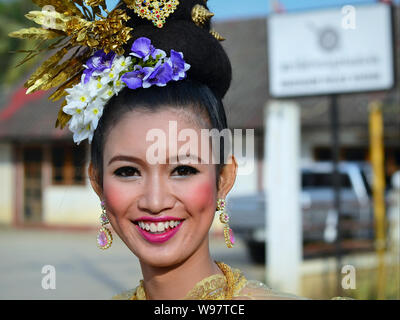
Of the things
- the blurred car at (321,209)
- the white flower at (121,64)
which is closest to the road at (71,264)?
the blurred car at (321,209)

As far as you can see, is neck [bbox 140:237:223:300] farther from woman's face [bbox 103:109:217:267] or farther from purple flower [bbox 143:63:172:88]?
purple flower [bbox 143:63:172:88]

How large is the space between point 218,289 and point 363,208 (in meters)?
9.13

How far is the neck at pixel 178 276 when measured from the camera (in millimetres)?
1890

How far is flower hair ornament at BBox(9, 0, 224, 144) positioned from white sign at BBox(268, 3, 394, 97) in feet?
Result: 18.0

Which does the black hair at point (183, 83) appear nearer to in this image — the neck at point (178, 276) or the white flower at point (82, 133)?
the white flower at point (82, 133)

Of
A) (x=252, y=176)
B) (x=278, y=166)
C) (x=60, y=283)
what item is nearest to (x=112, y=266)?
(x=60, y=283)

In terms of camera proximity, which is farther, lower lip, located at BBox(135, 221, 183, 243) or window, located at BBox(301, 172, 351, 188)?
window, located at BBox(301, 172, 351, 188)

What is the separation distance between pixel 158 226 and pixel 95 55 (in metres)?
0.59

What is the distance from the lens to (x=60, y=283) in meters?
8.22

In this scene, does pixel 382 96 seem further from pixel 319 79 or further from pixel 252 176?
pixel 319 79

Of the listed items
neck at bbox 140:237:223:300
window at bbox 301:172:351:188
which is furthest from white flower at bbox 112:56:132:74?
window at bbox 301:172:351:188

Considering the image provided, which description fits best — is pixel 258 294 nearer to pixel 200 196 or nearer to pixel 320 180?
pixel 200 196

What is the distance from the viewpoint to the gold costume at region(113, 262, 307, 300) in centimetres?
189

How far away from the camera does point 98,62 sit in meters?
1.91
